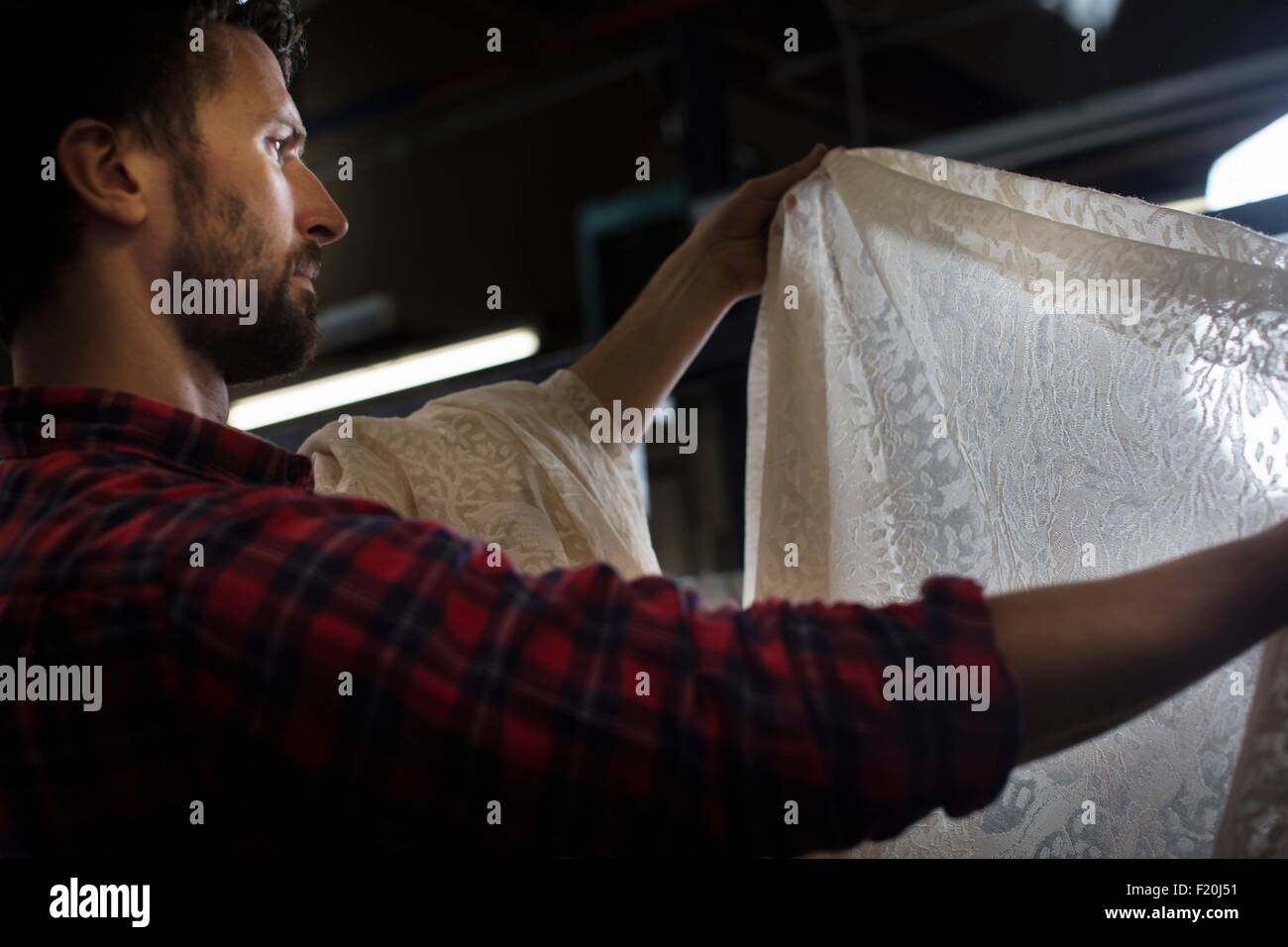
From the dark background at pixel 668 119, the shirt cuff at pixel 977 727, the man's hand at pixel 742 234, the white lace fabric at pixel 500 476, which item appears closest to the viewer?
the shirt cuff at pixel 977 727

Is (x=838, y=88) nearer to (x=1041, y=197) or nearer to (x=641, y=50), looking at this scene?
(x=641, y=50)

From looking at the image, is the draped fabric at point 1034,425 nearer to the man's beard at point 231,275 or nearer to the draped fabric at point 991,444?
the draped fabric at point 991,444

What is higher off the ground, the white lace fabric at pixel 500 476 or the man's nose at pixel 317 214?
the man's nose at pixel 317 214

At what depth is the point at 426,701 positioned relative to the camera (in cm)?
68

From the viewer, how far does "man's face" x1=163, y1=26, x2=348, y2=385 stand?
1011 mm

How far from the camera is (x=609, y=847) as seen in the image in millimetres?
684

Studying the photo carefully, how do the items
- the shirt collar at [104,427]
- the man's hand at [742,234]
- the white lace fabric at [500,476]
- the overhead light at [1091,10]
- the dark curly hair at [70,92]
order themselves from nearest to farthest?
1. the shirt collar at [104,427]
2. the dark curly hair at [70,92]
3. the white lace fabric at [500,476]
4. the man's hand at [742,234]
5. the overhead light at [1091,10]

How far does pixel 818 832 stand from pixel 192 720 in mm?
341

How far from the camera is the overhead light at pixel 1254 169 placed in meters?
1.93

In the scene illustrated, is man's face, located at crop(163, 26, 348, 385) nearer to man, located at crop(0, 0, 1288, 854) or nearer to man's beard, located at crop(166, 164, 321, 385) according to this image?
man's beard, located at crop(166, 164, 321, 385)

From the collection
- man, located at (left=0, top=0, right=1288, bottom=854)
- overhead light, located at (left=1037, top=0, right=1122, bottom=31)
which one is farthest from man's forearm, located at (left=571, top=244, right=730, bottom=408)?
overhead light, located at (left=1037, top=0, right=1122, bottom=31)

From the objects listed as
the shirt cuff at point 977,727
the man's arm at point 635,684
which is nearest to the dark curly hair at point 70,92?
the man's arm at point 635,684

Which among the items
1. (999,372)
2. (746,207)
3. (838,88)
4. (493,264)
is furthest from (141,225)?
(493,264)

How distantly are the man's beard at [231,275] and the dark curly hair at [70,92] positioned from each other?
0.13ft
